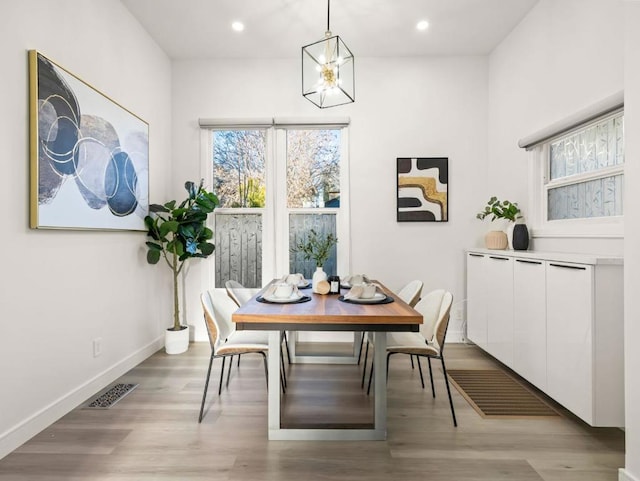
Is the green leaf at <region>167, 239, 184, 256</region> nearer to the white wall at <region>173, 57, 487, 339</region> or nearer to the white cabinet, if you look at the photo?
the white wall at <region>173, 57, 487, 339</region>

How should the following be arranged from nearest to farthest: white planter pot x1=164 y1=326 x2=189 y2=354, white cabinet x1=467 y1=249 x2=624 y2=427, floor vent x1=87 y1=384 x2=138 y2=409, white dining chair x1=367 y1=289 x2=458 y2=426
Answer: white cabinet x1=467 y1=249 x2=624 y2=427
white dining chair x1=367 y1=289 x2=458 y2=426
floor vent x1=87 y1=384 x2=138 y2=409
white planter pot x1=164 y1=326 x2=189 y2=354

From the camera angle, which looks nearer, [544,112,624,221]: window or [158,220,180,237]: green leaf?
[544,112,624,221]: window

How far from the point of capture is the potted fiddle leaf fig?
11.9ft

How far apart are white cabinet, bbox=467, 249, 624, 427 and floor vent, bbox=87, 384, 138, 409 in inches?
116

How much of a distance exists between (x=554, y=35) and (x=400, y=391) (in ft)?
10.0

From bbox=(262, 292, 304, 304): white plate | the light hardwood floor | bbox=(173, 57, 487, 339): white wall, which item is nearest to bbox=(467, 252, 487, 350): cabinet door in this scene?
bbox=(173, 57, 487, 339): white wall

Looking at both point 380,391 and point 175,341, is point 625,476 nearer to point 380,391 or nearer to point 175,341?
point 380,391

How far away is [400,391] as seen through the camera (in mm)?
2889

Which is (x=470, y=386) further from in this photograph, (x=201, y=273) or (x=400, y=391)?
(x=201, y=273)

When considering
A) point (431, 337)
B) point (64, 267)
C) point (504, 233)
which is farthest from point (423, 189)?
point (64, 267)

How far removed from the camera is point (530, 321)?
9.07ft

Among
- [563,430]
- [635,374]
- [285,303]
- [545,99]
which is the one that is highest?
[545,99]

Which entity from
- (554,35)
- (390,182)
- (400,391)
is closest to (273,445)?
(400,391)

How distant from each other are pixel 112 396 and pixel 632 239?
3293 millimetres
